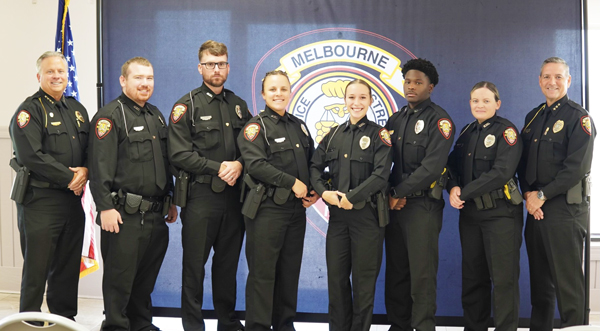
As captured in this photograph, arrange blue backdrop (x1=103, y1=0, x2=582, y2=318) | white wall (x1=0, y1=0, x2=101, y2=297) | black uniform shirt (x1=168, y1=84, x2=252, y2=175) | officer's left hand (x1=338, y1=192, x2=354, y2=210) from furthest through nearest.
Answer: white wall (x1=0, y1=0, x2=101, y2=297) → blue backdrop (x1=103, y1=0, x2=582, y2=318) → black uniform shirt (x1=168, y1=84, x2=252, y2=175) → officer's left hand (x1=338, y1=192, x2=354, y2=210)

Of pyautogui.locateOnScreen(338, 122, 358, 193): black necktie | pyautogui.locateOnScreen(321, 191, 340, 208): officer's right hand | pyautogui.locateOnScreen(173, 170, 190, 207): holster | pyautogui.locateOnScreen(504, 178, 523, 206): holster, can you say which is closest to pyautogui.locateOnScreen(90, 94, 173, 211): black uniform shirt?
pyautogui.locateOnScreen(173, 170, 190, 207): holster

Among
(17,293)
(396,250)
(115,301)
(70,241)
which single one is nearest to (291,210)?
(396,250)

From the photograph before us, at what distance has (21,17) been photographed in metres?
5.22

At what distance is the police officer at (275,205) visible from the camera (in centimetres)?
363

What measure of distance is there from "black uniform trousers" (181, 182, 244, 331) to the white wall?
71.7 inches

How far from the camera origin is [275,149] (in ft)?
12.1

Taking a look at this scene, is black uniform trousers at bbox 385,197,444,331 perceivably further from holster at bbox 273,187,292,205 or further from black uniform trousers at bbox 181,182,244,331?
black uniform trousers at bbox 181,182,244,331

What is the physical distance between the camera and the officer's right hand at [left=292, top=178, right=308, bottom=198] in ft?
11.9

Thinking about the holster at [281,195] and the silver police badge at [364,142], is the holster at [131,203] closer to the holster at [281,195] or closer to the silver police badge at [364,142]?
the holster at [281,195]

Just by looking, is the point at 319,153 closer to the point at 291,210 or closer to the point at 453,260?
the point at 291,210


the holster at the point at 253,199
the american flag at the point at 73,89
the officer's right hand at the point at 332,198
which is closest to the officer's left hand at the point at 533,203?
the officer's right hand at the point at 332,198

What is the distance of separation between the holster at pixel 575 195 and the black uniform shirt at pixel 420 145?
0.89 metres

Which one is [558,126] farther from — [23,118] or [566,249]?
[23,118]

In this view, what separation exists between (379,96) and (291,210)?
4.66 ft
